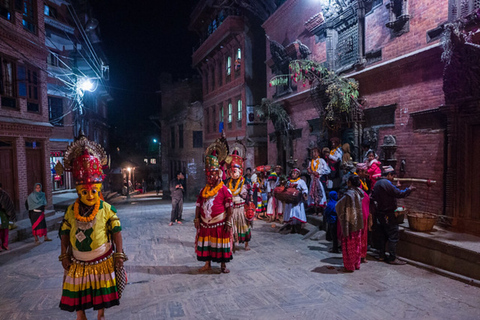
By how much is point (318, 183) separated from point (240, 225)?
3.81 metres

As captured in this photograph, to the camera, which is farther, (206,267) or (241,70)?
(241,70)

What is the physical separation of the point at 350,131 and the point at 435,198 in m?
3.92

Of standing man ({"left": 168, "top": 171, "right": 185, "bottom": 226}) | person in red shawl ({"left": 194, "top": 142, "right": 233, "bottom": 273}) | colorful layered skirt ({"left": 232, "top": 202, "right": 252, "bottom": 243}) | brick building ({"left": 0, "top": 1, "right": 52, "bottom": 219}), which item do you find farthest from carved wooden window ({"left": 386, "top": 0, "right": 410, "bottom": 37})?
brick building ({"left": 0, "top": 1, "right": 52, "bottom": 219})

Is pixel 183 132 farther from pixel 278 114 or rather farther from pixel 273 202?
pixel 273 202

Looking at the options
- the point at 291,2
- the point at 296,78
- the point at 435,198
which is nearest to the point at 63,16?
the point at 291,2

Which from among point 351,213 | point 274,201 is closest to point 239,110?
point 274,201

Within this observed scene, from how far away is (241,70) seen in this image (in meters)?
20.2

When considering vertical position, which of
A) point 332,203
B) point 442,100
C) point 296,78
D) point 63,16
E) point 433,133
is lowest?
point 332,203

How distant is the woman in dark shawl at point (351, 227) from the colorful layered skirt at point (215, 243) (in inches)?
95.5

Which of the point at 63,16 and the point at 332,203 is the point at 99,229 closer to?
the point at 332,203

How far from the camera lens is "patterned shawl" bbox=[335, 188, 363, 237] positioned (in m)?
6.39

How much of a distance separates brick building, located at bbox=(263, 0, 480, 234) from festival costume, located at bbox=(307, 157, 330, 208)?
1.26 m

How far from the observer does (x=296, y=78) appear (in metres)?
11.7

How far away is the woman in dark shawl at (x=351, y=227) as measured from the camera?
639 centimetres
